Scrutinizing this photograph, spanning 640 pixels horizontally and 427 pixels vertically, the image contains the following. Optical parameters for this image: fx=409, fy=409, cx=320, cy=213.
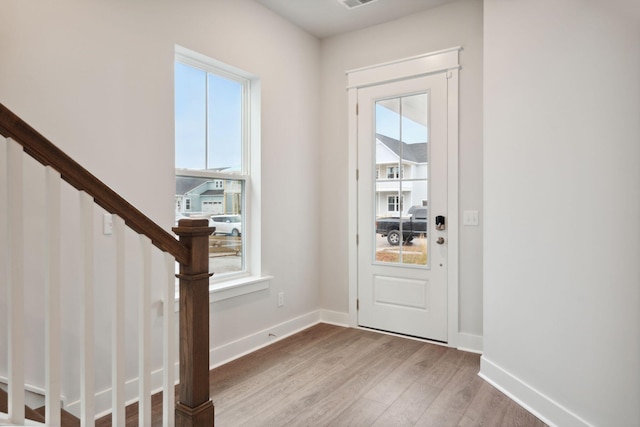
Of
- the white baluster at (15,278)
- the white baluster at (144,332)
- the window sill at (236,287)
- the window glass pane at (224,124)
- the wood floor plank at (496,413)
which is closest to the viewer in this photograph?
the white baluster at (15,278)

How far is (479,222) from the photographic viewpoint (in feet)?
10.4

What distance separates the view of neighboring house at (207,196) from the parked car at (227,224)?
4cm

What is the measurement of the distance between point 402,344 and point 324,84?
250 centimetres

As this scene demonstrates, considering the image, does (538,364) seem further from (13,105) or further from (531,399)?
(13,105)

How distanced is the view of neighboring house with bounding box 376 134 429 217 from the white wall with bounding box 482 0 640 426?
78cm

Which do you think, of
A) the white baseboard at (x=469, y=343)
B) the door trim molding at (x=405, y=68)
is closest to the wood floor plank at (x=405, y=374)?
the white baseboard at (x=469, y=343)

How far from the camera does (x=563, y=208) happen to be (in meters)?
2.08

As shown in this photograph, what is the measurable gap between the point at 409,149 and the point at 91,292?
2824 mm

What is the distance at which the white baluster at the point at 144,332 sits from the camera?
141cm

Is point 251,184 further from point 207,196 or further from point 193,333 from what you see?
point 193,333

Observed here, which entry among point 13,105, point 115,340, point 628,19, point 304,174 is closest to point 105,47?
point 13,105

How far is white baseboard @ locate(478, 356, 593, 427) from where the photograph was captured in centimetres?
205

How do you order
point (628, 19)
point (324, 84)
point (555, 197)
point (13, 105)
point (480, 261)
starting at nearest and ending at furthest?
point (628, 19)
point (13, 105)
point (555, 197)
point (480, 261)
point (324, 84)

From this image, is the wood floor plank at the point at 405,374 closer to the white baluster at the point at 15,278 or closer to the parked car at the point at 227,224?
the parked car at the point at 227,224
